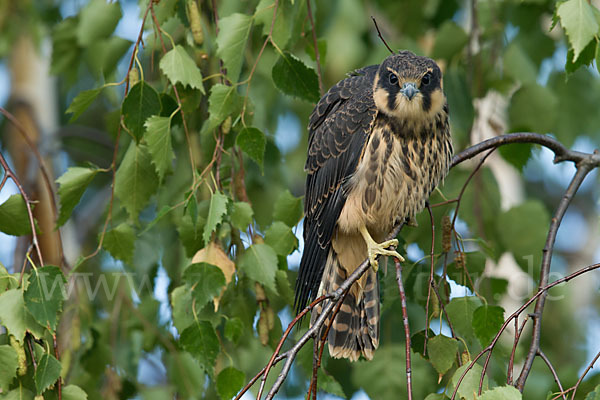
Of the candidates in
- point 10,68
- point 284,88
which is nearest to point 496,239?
point 284,88

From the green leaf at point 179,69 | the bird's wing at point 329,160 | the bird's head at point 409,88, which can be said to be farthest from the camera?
the bird's wing at point 329,160

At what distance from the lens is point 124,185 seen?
2.70m

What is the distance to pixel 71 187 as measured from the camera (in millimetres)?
2674

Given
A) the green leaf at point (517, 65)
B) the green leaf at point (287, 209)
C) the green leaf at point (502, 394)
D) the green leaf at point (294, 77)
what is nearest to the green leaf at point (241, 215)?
the green leaf at point (287, 209)

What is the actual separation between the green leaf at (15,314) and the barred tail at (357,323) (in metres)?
1.16

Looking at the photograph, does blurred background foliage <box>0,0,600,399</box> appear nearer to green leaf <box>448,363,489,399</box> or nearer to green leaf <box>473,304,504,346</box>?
green leaf <box>473,304,504,346</box>

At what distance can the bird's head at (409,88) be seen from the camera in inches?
112

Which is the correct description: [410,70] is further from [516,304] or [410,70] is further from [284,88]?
[516,304]

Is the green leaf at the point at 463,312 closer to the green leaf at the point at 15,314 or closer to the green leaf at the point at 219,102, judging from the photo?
the green leaf at the point at 219,102

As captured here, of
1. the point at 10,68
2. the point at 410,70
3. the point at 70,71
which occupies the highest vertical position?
the point at 10,68

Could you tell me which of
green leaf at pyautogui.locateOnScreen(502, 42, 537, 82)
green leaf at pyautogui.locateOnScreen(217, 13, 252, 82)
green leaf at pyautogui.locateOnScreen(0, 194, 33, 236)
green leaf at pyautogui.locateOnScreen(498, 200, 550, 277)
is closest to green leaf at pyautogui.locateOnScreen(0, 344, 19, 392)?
green leaf at pyautogui.locateOnScreen(0, 194, 33, 236)

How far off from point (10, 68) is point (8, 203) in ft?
12.5

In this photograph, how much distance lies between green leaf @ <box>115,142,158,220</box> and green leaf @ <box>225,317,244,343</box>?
529 mm

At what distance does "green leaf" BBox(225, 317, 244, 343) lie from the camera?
256 cm
